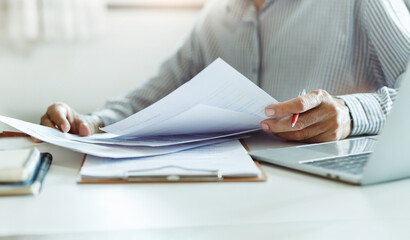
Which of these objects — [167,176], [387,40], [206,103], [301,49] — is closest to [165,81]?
[301,49]

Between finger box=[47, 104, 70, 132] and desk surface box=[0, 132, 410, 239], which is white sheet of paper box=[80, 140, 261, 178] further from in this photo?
finger box=[47, 104, 70, 132]

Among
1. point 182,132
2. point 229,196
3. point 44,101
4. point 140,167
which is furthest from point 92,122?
point 44,101

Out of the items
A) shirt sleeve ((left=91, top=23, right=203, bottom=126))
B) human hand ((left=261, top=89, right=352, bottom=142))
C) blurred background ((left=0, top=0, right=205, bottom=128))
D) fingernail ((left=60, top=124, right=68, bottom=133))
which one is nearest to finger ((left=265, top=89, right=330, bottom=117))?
human hand ((left=261, top=89, right=352, bottom=142))

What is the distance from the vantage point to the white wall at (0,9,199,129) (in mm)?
1922

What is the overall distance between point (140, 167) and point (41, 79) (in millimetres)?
1547

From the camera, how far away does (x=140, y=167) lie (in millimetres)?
540

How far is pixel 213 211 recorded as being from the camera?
41 centimetres

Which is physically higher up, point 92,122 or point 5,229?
point 92,122

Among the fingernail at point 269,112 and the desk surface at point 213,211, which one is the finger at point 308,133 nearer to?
the fingernail at point 269,112

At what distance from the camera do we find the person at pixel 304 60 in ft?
2.43

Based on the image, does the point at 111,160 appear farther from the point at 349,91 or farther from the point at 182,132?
the point at 349,91

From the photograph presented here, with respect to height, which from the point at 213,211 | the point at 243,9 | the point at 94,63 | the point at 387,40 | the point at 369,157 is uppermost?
the point at 94,63

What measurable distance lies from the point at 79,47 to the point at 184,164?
1553 mm

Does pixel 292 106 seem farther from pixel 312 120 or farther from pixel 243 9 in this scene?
pixel 243 9
